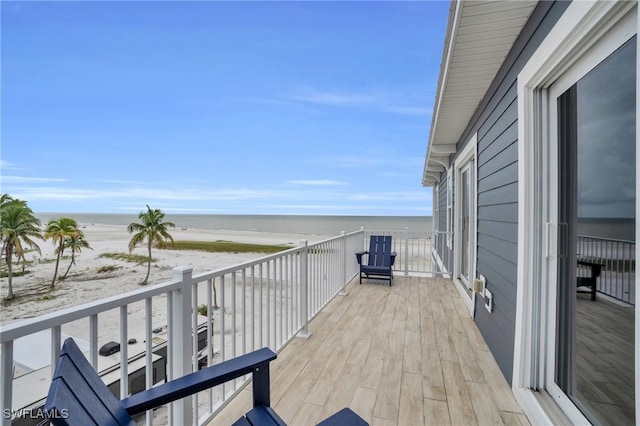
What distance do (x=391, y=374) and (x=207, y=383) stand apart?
168cm

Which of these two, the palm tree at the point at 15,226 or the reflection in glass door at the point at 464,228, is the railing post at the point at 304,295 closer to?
the reflection in glass door at the point at 464,228

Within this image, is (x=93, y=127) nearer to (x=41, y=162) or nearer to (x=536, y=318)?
(x=41, y=162)

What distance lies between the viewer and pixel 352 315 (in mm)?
3633

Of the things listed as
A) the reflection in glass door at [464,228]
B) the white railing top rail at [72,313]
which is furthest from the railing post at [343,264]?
the white railing top rail at [72,313]

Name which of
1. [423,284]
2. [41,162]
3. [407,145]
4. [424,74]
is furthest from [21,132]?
[407,145]

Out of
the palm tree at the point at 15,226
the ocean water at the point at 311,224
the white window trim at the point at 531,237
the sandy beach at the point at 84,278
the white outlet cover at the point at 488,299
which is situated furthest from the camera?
the ocean water at the point at 311,224

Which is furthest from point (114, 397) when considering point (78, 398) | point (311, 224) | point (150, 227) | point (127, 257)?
point (311, 224)

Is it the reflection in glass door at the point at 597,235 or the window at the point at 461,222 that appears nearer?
the reflection in glass door at the point at 597,235

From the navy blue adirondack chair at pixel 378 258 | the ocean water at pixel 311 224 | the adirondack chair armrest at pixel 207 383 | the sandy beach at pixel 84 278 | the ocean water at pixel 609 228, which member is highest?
the ocean water at pixel 609 228

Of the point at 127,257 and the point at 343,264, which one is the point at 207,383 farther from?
the point at 127,257

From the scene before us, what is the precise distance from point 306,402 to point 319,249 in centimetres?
180

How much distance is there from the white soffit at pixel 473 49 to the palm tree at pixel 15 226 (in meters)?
12.6

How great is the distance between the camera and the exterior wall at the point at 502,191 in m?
2.04

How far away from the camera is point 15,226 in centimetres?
966
